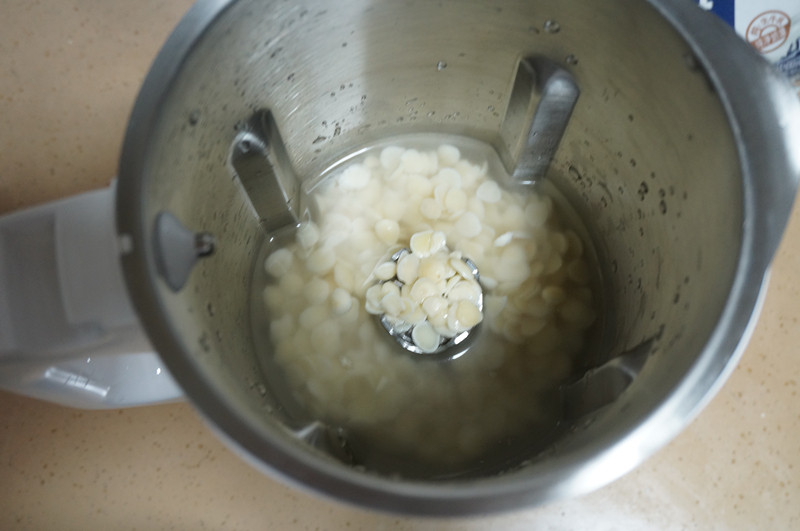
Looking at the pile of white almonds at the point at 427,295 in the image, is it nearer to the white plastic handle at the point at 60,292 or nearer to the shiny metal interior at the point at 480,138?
the shiny metal interior at the point at 480,138

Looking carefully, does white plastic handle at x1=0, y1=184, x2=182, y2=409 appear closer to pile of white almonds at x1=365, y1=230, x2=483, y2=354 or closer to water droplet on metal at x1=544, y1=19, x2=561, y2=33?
pile of white almonds at x1=365, y1=230, x2=483, y2=354

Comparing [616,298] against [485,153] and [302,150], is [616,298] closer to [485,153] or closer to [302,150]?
[485,153]

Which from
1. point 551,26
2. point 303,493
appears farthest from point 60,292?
point 551,26

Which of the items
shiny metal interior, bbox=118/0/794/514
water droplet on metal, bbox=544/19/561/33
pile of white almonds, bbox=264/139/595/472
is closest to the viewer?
shiny metal interior, bbox=118/0/794/514

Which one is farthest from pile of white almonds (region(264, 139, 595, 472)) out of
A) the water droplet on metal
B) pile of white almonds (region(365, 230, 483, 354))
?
the water droplet on metal

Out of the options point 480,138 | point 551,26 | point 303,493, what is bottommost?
point 303,493

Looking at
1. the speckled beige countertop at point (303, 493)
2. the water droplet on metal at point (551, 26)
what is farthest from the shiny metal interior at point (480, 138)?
the speckled beige countertop at point (303, 493)

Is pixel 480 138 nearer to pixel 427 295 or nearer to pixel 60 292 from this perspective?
pixel 427 295
